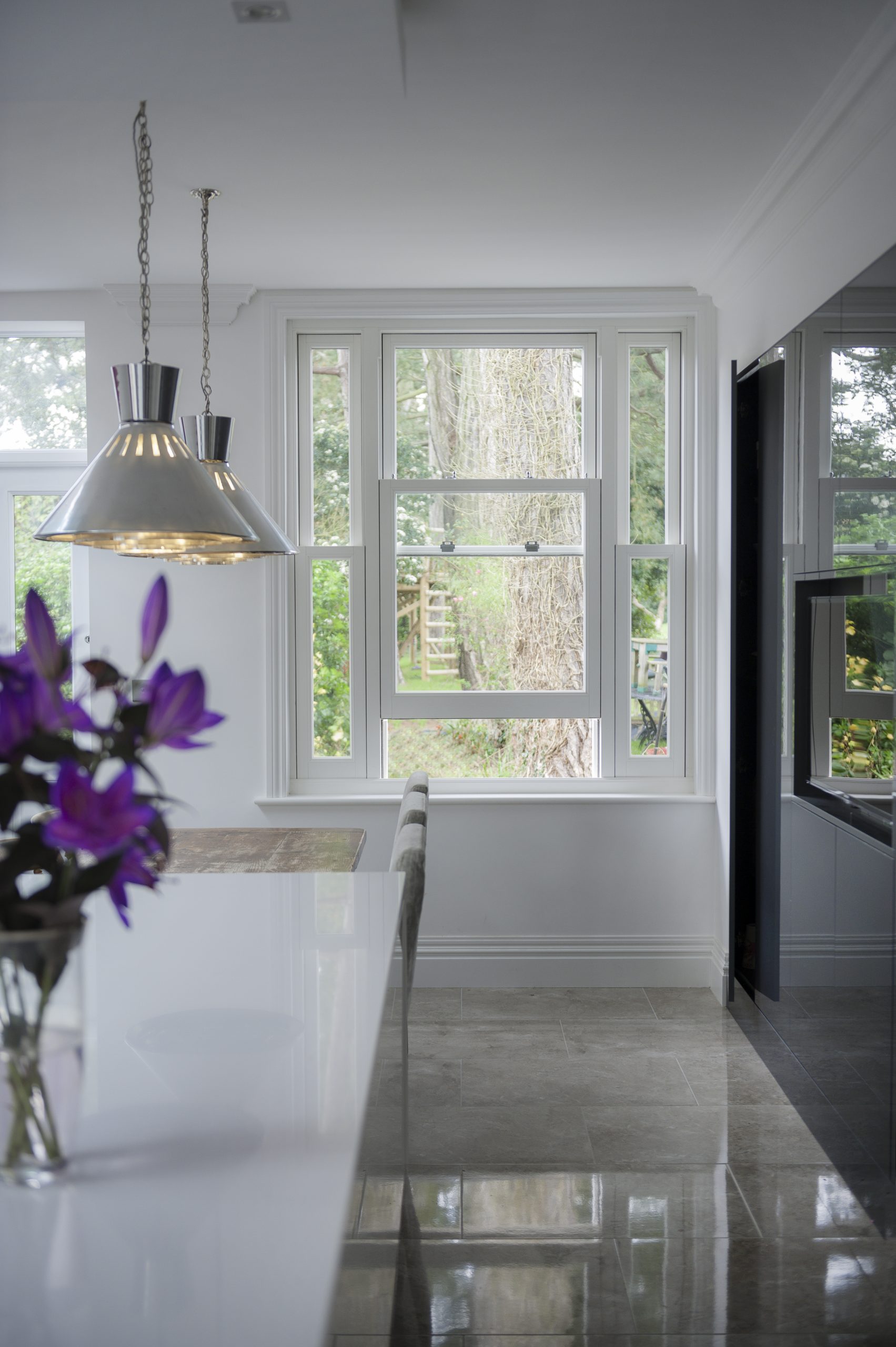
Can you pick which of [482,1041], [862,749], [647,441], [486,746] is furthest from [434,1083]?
[647,441]

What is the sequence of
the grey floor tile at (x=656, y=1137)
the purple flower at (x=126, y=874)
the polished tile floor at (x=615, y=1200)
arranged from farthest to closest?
the grey floor tile at (x=656, y=1137)
the polished tile floor at (x=615, y=1200)
the purple flower at (x=126, y=874)

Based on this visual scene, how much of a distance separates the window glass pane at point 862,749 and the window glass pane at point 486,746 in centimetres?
161

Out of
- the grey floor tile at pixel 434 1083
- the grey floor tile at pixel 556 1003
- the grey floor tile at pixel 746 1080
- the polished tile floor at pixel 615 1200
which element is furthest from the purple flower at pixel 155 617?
the grey floor tile at pixel 556 1003

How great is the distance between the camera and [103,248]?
3555mm

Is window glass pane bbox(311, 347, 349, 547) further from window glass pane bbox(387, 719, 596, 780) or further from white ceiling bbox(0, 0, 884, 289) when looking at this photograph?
window glass pane bbox(387, 719, 596, 780)

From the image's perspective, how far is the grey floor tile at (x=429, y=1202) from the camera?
5.65 ft

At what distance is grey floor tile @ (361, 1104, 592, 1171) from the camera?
275 cm

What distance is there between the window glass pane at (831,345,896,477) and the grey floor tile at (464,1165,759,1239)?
1756mm

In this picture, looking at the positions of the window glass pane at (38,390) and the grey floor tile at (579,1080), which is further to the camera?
the window glass pane at (38,390)

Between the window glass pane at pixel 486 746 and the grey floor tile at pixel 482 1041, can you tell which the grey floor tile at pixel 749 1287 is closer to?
the grey floor tile at pixel 482 1041

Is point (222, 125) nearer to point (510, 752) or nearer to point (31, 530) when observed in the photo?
point (31, 530)

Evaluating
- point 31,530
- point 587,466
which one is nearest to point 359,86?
point 587,466

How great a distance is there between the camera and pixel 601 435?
13.7 ft

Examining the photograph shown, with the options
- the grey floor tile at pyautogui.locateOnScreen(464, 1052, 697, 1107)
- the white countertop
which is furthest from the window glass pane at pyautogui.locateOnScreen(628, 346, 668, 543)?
the white countertop
